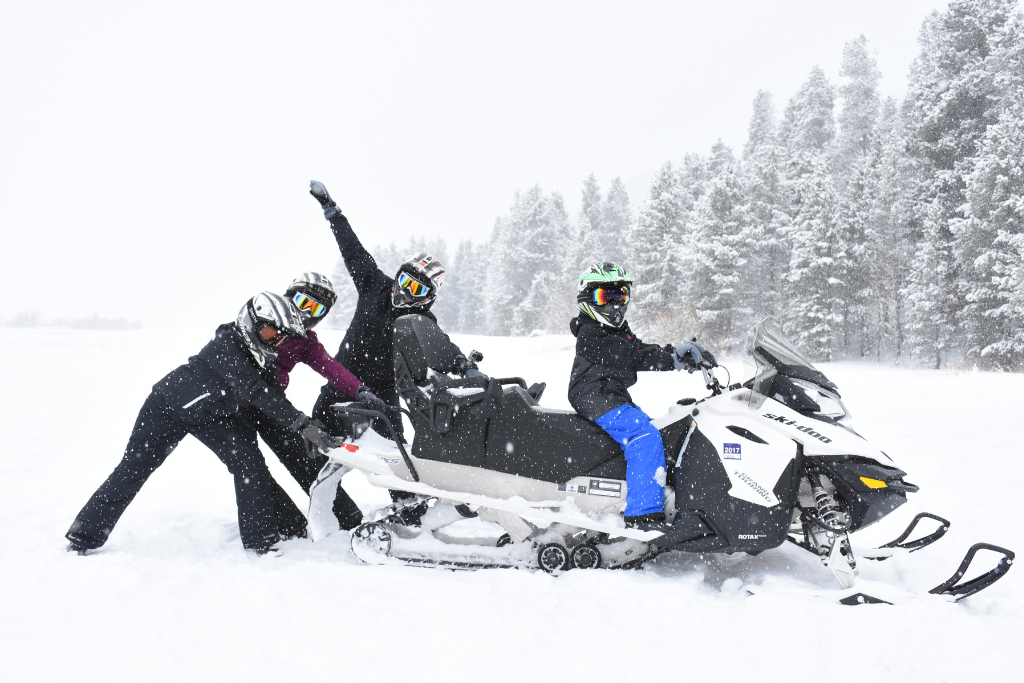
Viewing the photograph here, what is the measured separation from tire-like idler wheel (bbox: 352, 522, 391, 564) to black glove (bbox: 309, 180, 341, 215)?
2.36 metres

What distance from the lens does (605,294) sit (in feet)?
10.9

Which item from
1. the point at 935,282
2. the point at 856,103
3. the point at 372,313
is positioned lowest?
the point at 935,282

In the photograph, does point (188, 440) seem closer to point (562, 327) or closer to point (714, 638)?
point (714, 638)

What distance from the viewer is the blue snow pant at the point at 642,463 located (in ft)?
9.80

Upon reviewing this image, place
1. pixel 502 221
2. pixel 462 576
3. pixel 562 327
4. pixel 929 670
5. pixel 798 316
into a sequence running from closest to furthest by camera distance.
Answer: pixel 929 670 → pixel 462 576 → pixel 798 316 → pixel 562 327 → pixel 502 221

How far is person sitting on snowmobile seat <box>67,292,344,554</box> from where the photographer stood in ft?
11.0

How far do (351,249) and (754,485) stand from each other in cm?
308

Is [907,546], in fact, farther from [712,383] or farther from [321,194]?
[321,194]

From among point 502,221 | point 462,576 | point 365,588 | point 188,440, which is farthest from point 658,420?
point 502,221

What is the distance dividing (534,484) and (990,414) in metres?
6.47

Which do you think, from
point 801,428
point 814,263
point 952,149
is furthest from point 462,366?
point 952,149

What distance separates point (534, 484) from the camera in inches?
127

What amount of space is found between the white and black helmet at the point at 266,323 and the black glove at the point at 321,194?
1177mm

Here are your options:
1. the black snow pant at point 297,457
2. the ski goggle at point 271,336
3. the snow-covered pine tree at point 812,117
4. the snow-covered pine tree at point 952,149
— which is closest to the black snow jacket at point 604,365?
the ski goggle at point 271,336
